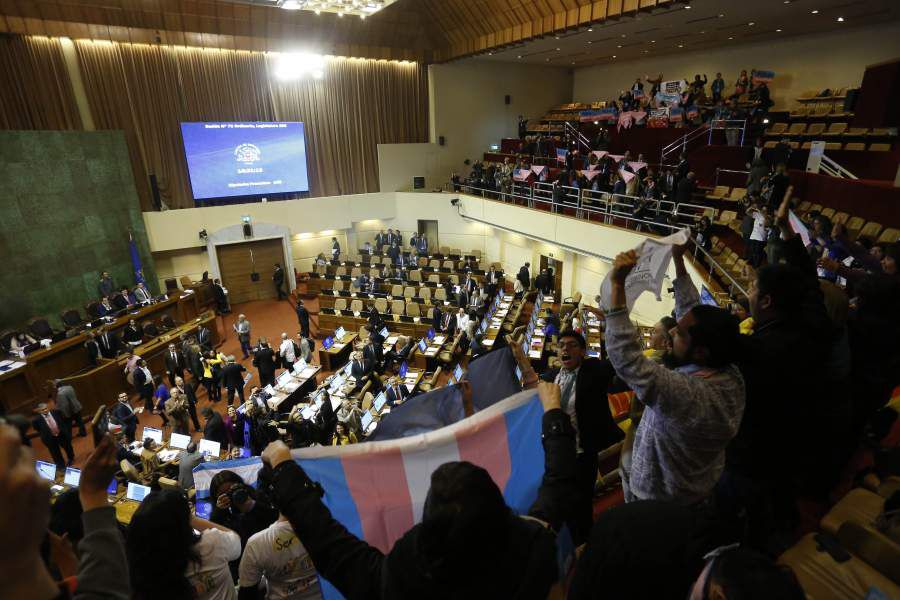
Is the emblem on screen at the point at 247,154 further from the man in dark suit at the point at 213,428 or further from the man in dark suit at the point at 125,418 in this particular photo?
the man in dark suit at the point at 213,428

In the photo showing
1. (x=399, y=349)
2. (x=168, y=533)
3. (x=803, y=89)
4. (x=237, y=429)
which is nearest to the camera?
(x=168, y=533)

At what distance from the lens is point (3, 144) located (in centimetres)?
1132

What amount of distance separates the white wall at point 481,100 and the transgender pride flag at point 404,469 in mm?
19737

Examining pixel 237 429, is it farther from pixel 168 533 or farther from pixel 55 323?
pixel 55 323

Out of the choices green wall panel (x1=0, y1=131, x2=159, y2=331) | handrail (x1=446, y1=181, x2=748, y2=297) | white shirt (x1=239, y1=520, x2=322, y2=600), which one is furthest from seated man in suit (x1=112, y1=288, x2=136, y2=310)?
white shirt (x1=239, y1=520, x2=322, y2=600)

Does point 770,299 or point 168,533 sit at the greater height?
point 770,299

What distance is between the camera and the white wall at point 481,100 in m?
19.8

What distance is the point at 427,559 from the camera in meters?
1.11

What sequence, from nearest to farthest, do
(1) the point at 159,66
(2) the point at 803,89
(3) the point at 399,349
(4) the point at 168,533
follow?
(4) the point at 168,533
(3) the point at 399,349
(2) the point at 803,89
(1) the point at 159,66

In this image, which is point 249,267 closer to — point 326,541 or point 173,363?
point 173,363

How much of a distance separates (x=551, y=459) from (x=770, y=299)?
4.84 feet

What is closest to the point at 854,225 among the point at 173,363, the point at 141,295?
the point at 173,363

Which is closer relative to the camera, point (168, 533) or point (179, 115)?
point (168, 533)

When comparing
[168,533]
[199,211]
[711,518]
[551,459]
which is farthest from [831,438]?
[199,211]
